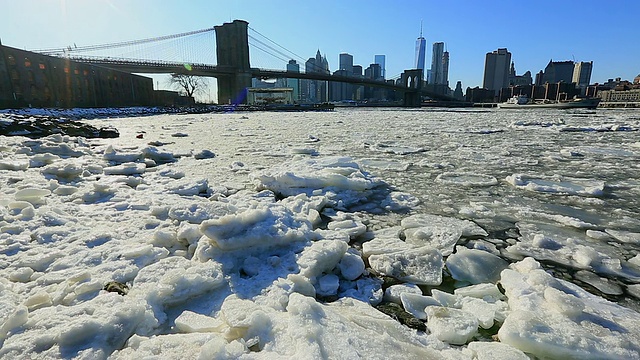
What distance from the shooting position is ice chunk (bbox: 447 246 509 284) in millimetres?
1626

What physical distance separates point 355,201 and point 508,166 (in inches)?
113

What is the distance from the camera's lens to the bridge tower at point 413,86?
66.7 metres

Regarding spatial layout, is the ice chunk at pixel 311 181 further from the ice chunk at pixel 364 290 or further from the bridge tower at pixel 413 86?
the bridge tower at pixel 413 86

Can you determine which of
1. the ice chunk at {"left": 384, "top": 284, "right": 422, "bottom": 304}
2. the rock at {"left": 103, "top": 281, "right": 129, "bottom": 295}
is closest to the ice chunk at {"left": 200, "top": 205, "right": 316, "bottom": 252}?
the rock at {"left": 103, "top": 281, "right": 129, "bottom": 295}

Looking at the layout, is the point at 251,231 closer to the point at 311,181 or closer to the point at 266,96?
the point at 311,181

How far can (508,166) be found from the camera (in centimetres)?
447

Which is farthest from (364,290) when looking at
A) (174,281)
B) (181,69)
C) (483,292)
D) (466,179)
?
(181,69)

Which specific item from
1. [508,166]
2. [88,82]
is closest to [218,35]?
[88,82]

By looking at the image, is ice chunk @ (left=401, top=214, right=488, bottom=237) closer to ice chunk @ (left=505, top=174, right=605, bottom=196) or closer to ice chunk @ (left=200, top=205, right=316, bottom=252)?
ice chunk @ (left=200, top=205, right=316, bottom=252)

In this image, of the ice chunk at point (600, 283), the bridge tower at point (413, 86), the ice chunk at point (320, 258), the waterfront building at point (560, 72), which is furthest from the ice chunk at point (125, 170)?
the waterfront building at point (560, 72)

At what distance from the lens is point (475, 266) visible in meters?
1.70

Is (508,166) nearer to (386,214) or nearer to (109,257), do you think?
(386,214)

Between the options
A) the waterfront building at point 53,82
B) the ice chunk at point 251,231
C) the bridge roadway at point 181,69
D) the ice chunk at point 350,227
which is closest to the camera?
the ice chunk at point 251,231

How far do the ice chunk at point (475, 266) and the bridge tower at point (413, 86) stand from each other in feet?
224
